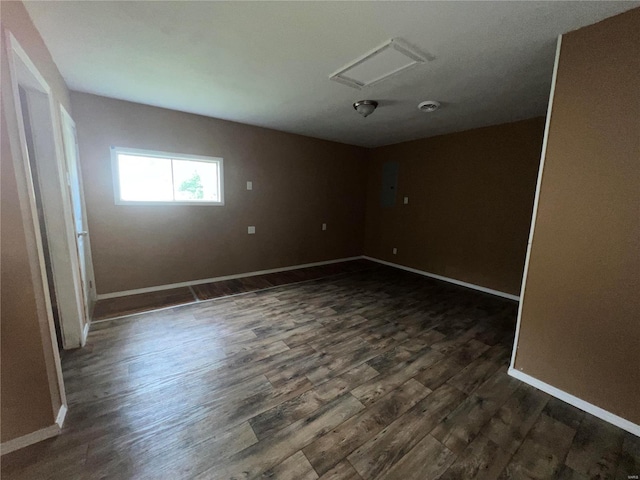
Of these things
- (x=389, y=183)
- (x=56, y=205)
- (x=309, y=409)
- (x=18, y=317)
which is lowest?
(x=309, y=409)

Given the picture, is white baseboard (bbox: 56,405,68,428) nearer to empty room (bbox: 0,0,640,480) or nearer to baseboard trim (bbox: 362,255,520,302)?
empty room (bbox: 0,0,640,480)

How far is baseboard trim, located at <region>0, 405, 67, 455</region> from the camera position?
51.8 inches

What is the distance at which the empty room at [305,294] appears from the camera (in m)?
1.35

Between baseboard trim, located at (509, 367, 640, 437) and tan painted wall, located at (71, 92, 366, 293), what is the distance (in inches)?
146

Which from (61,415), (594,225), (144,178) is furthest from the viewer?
(144,178)

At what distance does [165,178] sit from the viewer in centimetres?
349

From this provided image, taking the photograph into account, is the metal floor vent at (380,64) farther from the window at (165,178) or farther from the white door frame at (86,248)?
the white door frame at (86,248)

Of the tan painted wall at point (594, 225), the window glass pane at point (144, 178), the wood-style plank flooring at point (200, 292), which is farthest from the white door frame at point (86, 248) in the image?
the tan painted wall at point (594, 225)

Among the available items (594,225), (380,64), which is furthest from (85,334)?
(594,225)

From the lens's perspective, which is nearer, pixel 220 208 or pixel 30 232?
pixel 30 232

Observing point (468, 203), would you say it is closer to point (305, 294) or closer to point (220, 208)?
point (305, 294)

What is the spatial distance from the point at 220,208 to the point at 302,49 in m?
2.68

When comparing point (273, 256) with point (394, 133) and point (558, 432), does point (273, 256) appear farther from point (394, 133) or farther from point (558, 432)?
point (558, 432)

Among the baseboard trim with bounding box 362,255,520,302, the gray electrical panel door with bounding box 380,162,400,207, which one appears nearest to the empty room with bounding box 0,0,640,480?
the baseboard trim with bounding box 362,255,520,302
